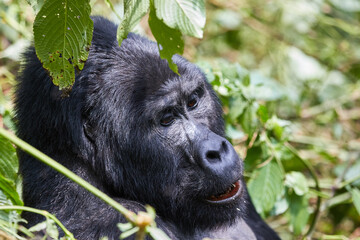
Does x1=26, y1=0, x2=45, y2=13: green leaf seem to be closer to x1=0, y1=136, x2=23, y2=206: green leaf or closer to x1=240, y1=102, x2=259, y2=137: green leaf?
x1=0, y1=136, x2=23, y2=206: green leaf

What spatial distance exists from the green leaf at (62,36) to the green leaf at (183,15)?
461 mm

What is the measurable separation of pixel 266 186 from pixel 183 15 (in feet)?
6.06

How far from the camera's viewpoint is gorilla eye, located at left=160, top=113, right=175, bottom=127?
2965mm

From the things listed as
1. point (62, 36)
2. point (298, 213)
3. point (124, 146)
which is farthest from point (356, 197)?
point (62, 36)

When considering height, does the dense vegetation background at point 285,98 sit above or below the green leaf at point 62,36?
below

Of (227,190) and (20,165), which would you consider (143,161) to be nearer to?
(227,190)

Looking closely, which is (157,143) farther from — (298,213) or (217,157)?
(298,213)

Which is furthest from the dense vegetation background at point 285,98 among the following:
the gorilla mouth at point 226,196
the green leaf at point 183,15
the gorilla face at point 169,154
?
the green leaf at point 183,15

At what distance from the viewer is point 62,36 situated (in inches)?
100

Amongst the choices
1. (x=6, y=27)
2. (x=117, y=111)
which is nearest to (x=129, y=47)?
(x=117, y=111)

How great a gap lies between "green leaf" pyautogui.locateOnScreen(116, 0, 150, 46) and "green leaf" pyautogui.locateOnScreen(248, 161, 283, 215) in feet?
5.85

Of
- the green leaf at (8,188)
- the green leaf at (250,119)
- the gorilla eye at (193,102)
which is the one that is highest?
the green leaf at (8,188)

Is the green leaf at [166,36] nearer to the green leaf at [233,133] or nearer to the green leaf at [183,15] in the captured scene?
the green leaf at [183,15]

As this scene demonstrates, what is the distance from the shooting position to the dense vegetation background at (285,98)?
383cm
